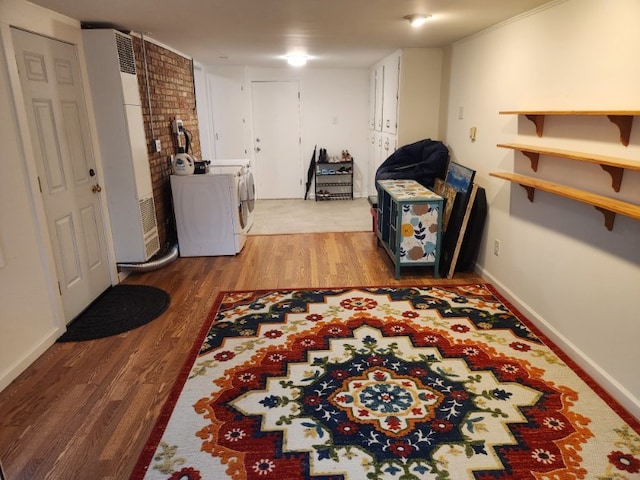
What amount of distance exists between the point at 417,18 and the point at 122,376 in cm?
313

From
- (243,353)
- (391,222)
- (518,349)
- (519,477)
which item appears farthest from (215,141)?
(519,477)

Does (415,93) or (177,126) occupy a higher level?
(415,93)

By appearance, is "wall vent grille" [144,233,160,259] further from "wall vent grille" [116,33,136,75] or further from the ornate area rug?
"wall vent grille" [116,33,136,75]

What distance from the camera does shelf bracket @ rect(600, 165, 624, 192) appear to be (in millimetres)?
2127

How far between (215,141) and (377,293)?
15.7ft

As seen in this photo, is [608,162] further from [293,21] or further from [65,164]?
[65,164]

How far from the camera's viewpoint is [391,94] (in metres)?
5.42

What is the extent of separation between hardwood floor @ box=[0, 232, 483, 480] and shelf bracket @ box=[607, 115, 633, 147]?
1.93 metres

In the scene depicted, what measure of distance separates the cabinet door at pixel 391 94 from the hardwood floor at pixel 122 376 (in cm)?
191

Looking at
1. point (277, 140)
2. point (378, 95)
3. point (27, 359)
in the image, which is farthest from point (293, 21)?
point (277, 140)

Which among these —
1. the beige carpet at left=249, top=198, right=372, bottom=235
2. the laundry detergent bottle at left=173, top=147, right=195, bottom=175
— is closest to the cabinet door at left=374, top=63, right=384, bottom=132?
the beige carpet at left=249, top=198, right=372, bottom=235

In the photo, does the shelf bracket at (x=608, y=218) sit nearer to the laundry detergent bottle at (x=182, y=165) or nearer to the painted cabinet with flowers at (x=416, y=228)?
the painted cabinet with flowers at (x=416, y=228)

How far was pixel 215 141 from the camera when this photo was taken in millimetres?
7250

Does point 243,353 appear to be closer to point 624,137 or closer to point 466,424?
point 466,424
